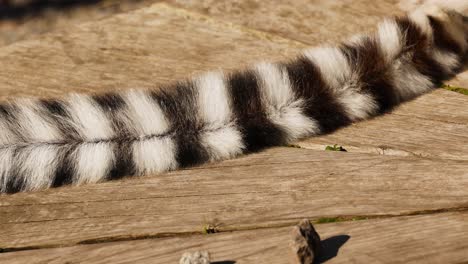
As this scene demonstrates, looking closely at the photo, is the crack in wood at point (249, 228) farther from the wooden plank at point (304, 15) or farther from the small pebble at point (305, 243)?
the wooden plank at point (304, 15)

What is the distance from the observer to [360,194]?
197 cm

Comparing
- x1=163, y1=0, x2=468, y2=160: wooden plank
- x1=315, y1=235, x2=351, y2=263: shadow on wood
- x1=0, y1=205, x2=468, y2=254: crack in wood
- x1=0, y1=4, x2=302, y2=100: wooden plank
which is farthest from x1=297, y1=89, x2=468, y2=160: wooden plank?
x1=0, y1=4, x2=302, y2=100: wooden plank

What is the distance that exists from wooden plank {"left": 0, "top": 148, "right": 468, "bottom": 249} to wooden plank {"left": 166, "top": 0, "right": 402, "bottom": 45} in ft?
3.47

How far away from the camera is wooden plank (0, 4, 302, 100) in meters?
2.76

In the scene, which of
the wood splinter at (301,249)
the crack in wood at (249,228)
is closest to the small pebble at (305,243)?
the wood splinter at (301,249)

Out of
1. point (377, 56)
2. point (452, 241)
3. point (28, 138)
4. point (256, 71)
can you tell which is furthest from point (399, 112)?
point (28, 138)

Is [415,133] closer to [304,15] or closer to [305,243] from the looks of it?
[305,243]

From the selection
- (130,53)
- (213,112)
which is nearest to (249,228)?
(213,112)

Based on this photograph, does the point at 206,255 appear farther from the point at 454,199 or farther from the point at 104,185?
the point at 454,199

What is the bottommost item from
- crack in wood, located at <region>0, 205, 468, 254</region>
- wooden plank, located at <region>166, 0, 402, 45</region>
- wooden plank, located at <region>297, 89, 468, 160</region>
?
crack in wood, located at <region>0, 205, 468, 254</region>

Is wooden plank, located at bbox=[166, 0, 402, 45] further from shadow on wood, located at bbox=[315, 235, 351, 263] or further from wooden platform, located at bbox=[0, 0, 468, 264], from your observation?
shadow on wood, located at bbox=[315, 235, 351, 263]

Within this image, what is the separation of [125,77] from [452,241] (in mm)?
1504

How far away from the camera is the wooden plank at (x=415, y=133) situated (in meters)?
2.22

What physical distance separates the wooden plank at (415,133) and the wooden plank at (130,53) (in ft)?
2.14
